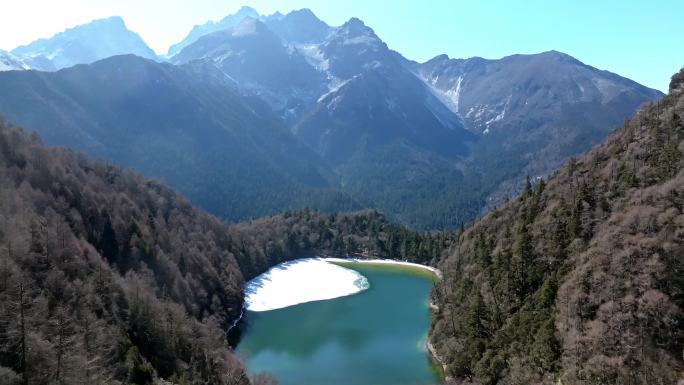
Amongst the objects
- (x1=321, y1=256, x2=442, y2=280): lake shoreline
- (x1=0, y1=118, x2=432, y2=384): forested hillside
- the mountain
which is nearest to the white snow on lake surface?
(x1=0, y1=118, x2=432, y2=384): forested hillside

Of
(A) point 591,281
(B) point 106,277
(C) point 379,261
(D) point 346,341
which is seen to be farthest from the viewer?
(C) point 379,261

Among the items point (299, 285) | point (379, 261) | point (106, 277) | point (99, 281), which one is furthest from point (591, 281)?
point (379, 261)

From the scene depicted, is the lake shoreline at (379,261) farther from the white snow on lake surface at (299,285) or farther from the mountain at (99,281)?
the mountain at (99,281)

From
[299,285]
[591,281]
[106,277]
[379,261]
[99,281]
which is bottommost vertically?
[379,261]

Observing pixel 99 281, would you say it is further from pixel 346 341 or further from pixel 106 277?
pixel 346 341

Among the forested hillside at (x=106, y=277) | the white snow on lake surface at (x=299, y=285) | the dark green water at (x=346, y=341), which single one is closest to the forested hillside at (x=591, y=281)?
the dark green water at (x=346, y=341)

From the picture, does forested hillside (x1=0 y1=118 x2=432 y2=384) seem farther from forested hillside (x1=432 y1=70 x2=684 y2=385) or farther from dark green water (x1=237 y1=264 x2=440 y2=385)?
forested hillside (x1=432 y1=70 x2=684 y2=385)

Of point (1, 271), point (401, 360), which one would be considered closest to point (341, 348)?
point (401, 360)
